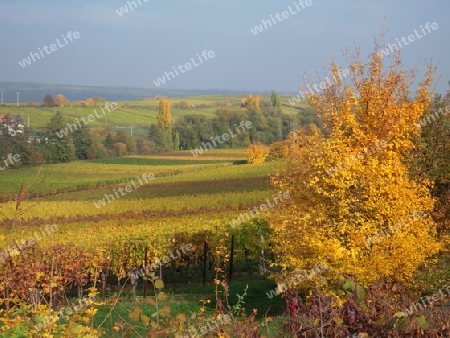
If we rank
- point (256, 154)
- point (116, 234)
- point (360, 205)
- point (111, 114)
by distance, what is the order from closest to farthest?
point (360, 205)
point (116, 234)
point (256, 154)
point (111, 114)

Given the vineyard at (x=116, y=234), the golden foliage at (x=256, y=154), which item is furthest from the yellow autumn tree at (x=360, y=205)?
the golden foliage at (x=256, y=154)

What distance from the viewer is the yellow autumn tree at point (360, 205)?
1444 cm

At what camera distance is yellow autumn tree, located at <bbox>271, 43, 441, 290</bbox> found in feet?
47.4

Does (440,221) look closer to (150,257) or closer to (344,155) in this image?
(344,155)

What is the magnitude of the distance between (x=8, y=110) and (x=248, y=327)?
11300cm

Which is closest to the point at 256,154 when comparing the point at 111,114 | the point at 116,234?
the point at 116,234

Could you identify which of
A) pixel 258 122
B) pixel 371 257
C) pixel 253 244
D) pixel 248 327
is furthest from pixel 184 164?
pixel 248 327

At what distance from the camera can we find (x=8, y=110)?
11062 centimetres

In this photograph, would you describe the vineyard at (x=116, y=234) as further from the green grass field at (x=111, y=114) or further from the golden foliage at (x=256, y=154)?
the green grass field at (x=111, y=114)

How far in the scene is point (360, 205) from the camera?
50.6ft

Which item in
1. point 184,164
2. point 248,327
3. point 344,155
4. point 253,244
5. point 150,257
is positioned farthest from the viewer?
point 184,164

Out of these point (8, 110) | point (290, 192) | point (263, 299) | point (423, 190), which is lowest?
point (263, 299)

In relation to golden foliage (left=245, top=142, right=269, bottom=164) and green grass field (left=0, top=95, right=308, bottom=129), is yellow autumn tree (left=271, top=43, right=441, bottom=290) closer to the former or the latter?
golden foliage (left=245, top=142, right=269, bottom=164)

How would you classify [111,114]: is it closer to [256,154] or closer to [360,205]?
[256,154]
